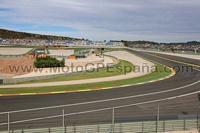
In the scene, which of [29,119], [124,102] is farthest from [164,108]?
[29,119]

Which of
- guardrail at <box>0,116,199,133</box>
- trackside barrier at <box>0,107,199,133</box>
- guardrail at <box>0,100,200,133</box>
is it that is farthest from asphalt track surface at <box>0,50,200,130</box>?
guardrail at <box>0,116,199,133</box>

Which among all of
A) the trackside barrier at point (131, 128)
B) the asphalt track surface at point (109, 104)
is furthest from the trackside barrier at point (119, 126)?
the asphalt track surface at point (109, 104)

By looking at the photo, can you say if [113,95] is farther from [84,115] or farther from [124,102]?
[84,115]

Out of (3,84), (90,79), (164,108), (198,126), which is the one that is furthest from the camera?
(90,79)

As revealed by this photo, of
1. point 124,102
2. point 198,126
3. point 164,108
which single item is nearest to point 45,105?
point 124,102

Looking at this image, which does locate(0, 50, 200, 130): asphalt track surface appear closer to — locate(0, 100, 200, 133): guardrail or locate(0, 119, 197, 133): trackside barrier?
locate(0, 100, 200, 133): guardrail

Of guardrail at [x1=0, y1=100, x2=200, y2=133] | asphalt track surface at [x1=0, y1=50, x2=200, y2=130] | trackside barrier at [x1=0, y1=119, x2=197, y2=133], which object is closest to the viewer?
trackside barrier at [x1=0, y1=119, x2=197, y2=133]

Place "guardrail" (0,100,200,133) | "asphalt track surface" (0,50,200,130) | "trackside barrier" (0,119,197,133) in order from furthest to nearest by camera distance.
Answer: "asphalt track surface" (0,50,200,130), "guardrail" (0,100,200,133), "trackside barrier" (0,119,197,133)

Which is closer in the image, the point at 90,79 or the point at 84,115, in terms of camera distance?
the point at 84,115

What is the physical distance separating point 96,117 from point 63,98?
5.55 m

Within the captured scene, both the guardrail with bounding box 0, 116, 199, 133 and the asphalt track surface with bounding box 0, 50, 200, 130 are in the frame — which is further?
the asphalt track surface with bounding box 0, 50, 200, 130

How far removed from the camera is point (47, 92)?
22016mm

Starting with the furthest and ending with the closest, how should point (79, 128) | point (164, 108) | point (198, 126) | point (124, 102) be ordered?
point (124, 102) < point (164, 108) < point (198, 126) < point (79, 128)

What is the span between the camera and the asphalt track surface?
1471cm
